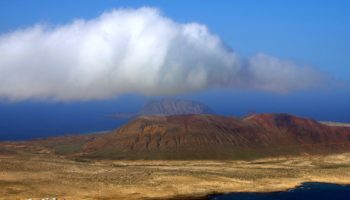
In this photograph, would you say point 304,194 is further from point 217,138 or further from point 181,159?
point 217,138

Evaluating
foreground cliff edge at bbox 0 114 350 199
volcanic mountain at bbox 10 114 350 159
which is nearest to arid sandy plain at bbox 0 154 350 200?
foreground cliff edge at bbox 0 114 350 199

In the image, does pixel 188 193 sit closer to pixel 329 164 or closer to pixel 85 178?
pixel 85 178

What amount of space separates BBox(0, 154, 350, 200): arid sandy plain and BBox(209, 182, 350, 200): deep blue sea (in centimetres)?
230

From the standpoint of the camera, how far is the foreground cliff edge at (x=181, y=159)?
7612 centimetres

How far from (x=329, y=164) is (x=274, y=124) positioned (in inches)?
1253

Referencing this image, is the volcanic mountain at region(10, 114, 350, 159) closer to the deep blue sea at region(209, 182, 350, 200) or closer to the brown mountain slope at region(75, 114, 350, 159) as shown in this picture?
the brown mountain slope at region(75, 114, 350, 159)

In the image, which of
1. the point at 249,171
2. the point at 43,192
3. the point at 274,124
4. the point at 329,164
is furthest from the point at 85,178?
the point at 274,124

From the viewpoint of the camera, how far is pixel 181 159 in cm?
11362

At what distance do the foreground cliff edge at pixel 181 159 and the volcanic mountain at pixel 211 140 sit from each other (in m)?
0.22

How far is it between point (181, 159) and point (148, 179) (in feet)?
103

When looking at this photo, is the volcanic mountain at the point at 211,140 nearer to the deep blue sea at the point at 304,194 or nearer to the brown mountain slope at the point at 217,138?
the brown mountain slope at the point at 217,138

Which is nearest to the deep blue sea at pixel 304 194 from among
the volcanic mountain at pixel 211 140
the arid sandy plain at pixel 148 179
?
the arid sandy plain at pixel 148 179

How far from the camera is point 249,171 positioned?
309 ft

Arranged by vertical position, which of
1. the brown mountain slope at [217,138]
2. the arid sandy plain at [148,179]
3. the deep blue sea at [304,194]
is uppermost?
the brown mountain slope at [217,138]
